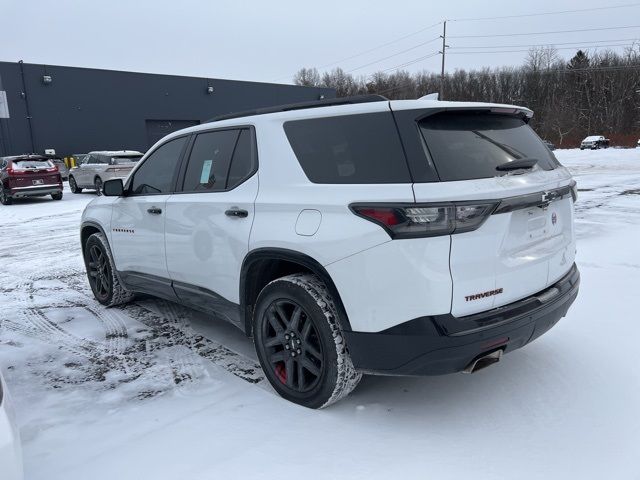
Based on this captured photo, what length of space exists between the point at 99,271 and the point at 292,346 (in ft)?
10.3

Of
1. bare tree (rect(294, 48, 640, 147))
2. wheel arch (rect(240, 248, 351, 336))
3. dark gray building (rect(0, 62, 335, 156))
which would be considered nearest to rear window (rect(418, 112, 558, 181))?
wheel arch (rect(240, 248, 351, 336))

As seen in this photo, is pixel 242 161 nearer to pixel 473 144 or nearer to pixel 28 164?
pixel 473 144

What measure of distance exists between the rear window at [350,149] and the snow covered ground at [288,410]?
146 cm

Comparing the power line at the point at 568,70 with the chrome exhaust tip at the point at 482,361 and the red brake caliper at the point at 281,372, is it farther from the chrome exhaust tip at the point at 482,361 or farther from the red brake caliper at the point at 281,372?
the chrome exhaust tip at the point at 482,361

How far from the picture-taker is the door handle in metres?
3.27

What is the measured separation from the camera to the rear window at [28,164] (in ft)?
53.2

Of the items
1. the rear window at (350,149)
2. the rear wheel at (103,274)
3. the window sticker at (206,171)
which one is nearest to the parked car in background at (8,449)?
the rear window at (350,149)

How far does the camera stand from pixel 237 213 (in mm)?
3316

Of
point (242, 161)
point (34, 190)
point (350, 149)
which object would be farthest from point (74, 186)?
point (350, 149)

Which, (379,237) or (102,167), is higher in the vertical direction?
(102,167)

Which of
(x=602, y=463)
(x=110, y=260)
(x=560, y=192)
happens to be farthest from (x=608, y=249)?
(x=110, y=260)

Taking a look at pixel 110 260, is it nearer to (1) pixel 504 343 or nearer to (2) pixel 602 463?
(1) pixel 504 343

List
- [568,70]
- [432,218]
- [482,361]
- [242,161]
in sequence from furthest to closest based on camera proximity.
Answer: [568,70]
[242,161]
[482,361]
[432,218]

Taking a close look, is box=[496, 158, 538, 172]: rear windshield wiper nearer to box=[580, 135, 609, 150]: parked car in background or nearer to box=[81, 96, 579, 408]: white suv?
box=[81, 96, 579, 408]: white suv
